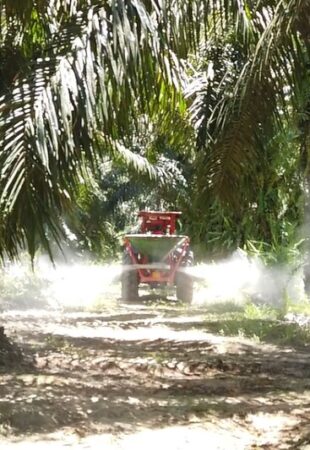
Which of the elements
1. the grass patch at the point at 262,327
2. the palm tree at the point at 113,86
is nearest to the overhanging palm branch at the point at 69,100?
the palm tree at the point at 113,86

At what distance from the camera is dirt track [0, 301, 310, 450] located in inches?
183

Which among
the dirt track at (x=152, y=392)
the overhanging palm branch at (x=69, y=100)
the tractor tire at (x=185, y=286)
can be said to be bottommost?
the dirt track at (x=152, y=392)

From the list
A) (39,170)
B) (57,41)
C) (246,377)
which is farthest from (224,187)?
(39,170)

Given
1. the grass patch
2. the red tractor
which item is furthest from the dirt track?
the red tractor

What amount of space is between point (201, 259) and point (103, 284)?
8.12 feet

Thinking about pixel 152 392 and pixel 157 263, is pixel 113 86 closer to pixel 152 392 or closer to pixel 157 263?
pixel 152 392

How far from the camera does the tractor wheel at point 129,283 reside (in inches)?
561

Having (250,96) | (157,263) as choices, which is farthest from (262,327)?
(157,263)

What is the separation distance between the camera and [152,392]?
19.8 ft

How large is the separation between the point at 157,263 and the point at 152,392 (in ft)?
27.5

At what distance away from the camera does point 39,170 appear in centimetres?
376

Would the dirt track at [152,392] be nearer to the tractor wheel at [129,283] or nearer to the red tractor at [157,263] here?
the red tractor at [157,263]

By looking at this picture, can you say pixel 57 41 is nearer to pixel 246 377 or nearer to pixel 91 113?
pixel 91 113

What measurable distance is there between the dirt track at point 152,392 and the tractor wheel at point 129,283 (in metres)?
4.29
